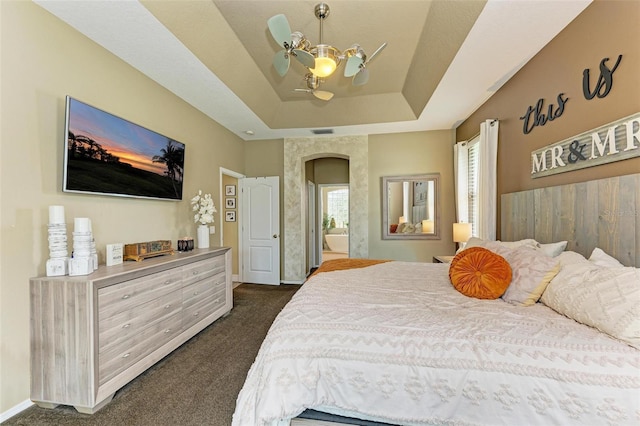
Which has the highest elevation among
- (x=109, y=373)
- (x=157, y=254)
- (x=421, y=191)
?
(x=421, y=191)

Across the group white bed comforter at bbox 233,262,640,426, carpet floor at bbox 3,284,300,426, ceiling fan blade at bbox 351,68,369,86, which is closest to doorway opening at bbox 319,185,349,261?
carpet floor at bbox 3,284,300,426

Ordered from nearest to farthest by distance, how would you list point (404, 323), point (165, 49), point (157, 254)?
point (404, 323) → point (165, 49) → point (157, 254)

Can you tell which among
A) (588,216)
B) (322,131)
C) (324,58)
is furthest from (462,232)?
(324,58)

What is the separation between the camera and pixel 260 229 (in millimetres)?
5207

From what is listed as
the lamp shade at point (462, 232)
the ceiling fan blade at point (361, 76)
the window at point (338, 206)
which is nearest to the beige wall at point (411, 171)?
the lamp shade at point (462, 232)

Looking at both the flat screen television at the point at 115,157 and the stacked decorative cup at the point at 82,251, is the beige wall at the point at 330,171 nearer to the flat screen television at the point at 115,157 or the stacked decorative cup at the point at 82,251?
the flat screen television at the point at 115,157

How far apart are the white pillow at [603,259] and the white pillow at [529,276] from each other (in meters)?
0.19

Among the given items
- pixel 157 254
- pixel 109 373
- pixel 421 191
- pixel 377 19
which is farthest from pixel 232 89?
pixel 421 191

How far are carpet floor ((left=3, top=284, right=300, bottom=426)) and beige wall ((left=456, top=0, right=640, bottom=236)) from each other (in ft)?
10.6

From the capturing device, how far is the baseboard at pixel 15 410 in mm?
1684

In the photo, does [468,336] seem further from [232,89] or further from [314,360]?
[232,89]

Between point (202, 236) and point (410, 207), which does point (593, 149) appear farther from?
point (202, 236)

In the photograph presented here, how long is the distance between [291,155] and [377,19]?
2969 millimetres

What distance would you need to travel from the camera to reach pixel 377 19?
2508mm
